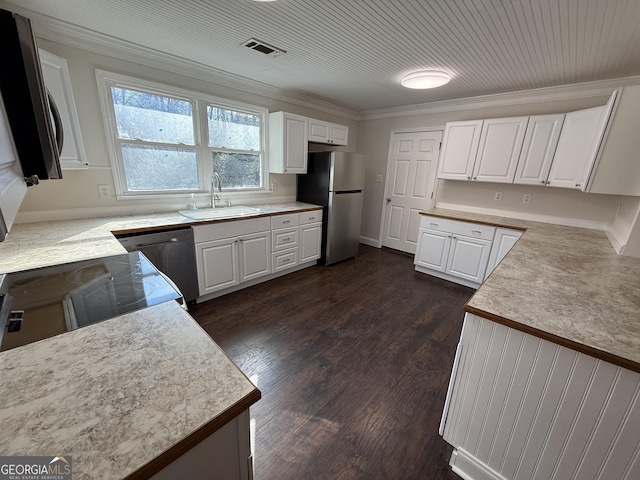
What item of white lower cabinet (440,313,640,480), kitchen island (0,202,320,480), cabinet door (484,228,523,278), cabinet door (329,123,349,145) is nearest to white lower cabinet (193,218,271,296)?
kitchen island (0,202,320,480)

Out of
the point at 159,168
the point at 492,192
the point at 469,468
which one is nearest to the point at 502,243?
the point at 492,192

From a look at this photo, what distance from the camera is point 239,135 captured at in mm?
3180

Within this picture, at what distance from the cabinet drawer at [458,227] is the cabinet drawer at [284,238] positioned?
5.65 feet

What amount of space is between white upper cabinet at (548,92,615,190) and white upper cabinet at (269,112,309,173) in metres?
2.85

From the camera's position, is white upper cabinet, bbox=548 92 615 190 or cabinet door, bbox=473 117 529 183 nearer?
white upper cabinet, bbox=548 92 615 190

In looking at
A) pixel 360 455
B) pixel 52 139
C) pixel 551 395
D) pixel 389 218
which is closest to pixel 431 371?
pixel 360 455

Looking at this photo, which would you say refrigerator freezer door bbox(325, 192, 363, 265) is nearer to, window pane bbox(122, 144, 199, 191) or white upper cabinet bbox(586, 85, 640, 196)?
window pane bbox(122, 144, 199, 191)

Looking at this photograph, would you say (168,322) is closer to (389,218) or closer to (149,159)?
(149,159)

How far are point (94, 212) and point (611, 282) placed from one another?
379 cm

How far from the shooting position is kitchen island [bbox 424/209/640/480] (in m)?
0.92

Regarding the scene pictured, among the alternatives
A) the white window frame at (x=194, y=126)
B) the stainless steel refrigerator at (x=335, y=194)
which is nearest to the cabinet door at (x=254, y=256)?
the white window frame at (x=194, y=126)

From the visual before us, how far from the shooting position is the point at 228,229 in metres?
2.66

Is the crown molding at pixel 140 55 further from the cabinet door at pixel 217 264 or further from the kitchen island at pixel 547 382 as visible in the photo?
the kitchen island at pixel 547 382

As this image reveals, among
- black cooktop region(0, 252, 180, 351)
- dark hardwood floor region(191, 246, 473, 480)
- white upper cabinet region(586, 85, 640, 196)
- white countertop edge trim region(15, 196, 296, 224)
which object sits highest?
white upper cabinet region(586, 85, 640, 196)
